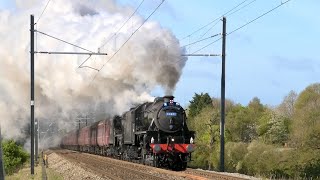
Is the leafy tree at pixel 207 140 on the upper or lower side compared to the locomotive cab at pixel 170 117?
lower

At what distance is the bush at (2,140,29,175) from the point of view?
4810cm

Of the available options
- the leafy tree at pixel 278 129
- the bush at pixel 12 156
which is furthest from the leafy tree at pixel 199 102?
the bush at pixel 12 156

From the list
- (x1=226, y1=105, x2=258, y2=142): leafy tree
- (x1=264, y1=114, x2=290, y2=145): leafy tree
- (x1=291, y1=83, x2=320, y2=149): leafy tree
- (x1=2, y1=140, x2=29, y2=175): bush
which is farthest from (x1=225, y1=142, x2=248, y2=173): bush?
(x1=2, y1=140, x2=29, y2=175): bush

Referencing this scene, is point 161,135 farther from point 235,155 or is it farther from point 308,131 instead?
point 235,155

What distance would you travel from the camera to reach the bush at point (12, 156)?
48103 mm

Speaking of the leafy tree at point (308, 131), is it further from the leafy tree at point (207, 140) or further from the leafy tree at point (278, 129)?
the leafy tree at point (278, 129)

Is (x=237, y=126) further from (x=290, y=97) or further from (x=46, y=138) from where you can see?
(x=46, y=138)

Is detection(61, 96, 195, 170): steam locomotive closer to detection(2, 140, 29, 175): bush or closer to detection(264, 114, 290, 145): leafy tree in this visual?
detection(2, 140, 29, 175): bush

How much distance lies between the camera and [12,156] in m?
51.0

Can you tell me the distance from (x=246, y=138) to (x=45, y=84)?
43.2 m

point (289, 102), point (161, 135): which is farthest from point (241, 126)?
point (161, 135)

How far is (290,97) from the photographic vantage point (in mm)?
107500

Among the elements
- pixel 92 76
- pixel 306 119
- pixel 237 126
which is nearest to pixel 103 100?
pixel 92 76

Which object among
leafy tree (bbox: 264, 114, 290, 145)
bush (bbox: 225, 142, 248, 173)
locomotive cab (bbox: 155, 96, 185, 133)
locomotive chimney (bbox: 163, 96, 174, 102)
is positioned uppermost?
locomotive chimney (bbox: 163, 96, 174, 102)
